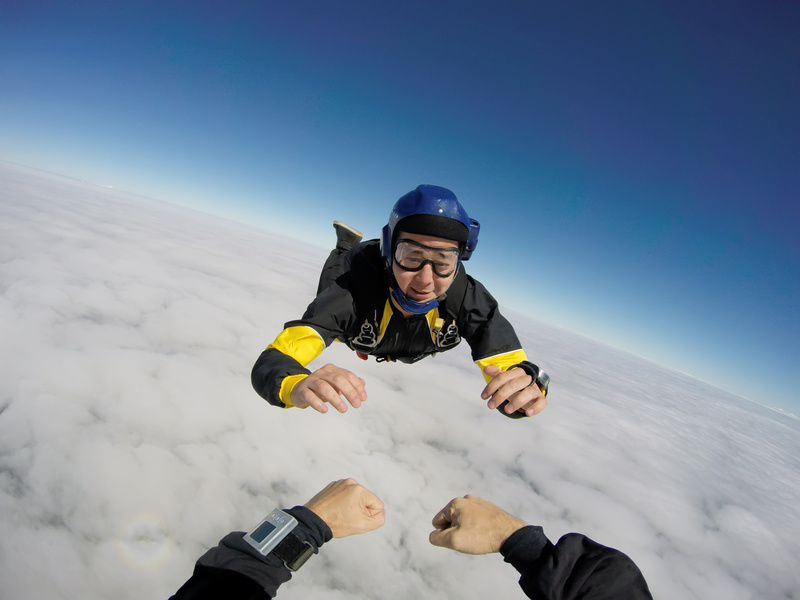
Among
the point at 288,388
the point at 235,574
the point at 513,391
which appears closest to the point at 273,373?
the point at 288,388

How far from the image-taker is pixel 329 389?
3.95 ft

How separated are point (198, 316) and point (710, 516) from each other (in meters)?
31.4

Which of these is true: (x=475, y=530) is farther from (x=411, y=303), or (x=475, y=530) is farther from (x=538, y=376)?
(x=411, y=303)

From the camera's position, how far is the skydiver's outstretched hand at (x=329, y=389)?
1.17 meters

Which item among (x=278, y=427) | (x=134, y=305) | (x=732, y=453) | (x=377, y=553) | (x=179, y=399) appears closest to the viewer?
(x=377, y=553)

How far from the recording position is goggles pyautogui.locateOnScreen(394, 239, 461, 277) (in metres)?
2.05

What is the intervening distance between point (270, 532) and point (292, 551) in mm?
95

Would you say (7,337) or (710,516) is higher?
(7,337)

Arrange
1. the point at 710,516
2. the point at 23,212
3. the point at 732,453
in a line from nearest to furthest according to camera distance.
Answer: the point at 710,516 < the point at 732,453 < the point at 23,212

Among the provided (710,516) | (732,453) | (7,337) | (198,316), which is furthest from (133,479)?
(732,453)

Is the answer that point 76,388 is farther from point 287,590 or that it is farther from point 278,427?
point 287,590

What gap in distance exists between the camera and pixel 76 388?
10688mm

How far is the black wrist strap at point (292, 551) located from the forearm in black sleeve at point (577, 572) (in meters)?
0.71

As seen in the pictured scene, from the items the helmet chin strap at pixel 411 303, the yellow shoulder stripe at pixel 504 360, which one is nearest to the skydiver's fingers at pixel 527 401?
the yellow shoulder stripe at pixel 504 360
